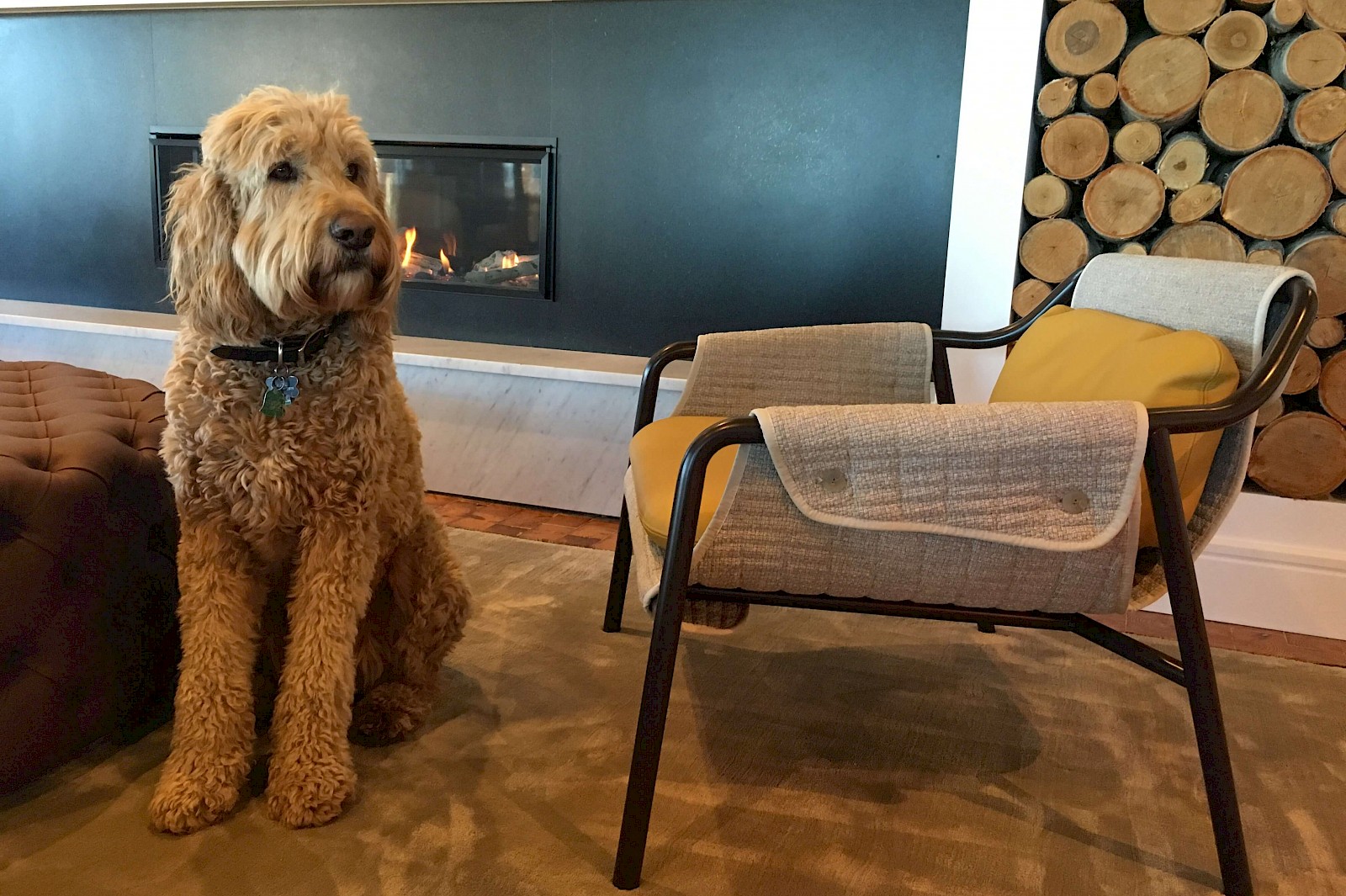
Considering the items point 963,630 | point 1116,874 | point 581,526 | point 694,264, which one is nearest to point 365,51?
point 694,264

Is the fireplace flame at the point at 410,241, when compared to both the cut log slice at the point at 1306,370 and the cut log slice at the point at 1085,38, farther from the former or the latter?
the cut log slice at the point at 1306,370

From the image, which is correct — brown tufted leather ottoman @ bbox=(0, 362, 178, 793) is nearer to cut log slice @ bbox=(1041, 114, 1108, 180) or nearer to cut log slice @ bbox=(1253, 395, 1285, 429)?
cut log slice @ bbox=(1041, 114, 1108, 180)

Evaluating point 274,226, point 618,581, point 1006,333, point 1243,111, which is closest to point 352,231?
point 274,226

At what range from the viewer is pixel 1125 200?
234cm

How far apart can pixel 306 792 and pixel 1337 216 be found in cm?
236

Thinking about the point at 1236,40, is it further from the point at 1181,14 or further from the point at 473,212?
the point at 473,212

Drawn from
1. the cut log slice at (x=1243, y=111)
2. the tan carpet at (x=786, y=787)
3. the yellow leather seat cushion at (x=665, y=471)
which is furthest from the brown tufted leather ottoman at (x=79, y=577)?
the cut log slice at (x=1243, y=111)

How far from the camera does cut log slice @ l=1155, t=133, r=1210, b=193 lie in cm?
229

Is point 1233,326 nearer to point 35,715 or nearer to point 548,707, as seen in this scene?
point 548,707

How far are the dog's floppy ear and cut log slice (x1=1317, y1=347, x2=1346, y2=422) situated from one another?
7.46 ft

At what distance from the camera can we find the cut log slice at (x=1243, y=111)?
2.21 m

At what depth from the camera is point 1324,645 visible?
90.7 inches

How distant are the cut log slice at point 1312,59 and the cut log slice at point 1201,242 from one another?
332mm

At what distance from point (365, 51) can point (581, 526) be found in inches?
64.0
